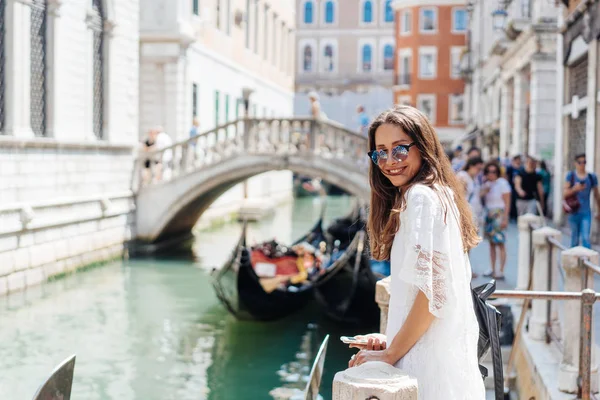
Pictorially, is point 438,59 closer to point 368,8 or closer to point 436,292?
point 368,8

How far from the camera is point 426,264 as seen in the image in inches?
85.3

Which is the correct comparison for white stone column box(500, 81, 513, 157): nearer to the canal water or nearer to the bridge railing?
the bridge railing

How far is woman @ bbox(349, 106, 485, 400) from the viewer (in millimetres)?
2178

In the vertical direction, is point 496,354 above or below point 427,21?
below

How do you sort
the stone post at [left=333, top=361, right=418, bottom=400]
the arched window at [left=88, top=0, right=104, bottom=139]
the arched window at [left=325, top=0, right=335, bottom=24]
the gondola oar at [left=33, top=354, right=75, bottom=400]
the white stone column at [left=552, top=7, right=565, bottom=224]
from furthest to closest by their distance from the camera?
1. the arched window at [left=325, top=0, right=335, bottom=24]
2. the arched window at [left=88, top=0, right=104, bottom=139]
3. the white stone column at [left=552, top=7, right=565, bottom=224]
4. the gondola oar at [left=33, top=354, right=75, bottom=400]
5. the stone post at [left=333, top=361, right=418, bottom=400]

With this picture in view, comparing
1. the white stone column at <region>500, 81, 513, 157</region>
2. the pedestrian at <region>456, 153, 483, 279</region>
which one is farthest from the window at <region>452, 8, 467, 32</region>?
the pedestrian at <region>456, 153, 483, 279</region>

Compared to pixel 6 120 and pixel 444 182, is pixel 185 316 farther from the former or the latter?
pixel 444 182

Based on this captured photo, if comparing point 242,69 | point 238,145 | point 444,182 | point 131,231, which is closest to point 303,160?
point 238,145

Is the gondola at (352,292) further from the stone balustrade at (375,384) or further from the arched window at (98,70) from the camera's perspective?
the stone balustrade at (375,384)

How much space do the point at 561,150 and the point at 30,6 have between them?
7.25m

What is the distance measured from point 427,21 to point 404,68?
214cm

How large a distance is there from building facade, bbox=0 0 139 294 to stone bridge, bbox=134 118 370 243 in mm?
542

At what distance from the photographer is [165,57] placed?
56.4 feet

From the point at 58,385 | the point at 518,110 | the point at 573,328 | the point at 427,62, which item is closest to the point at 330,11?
the point at 427,62
